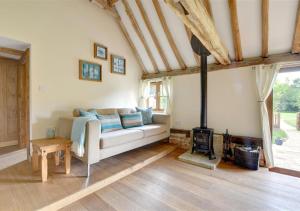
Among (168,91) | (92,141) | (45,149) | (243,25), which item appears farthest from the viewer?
(168,91)

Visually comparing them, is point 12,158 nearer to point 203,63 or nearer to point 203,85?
point 203,85

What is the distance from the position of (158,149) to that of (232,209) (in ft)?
6.73

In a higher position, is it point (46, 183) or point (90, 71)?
point (90, 71)

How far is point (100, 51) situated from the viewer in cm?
378

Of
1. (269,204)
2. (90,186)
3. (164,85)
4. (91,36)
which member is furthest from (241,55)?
(90,186)

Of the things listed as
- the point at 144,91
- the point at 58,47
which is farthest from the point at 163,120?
the point at 58,47

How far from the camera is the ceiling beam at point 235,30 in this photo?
2.56m

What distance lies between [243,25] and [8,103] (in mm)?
5177

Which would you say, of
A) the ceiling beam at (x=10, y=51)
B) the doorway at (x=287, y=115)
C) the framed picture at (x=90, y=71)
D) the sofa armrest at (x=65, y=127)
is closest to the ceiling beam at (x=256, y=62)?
the doorway at (x=287, y=115)

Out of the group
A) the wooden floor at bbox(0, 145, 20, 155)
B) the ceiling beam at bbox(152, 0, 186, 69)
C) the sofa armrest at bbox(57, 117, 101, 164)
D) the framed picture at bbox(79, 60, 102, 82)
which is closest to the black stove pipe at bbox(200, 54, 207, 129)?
the ceiling beam at bbox(152, 0, 186, 69)

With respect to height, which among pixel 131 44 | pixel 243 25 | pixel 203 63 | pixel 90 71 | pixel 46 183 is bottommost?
pixel 46 183

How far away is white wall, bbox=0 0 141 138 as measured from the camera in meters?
2.62

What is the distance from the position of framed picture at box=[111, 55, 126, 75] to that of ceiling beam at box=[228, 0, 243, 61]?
2.76 meters

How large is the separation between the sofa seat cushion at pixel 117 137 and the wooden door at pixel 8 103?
2547 mm
